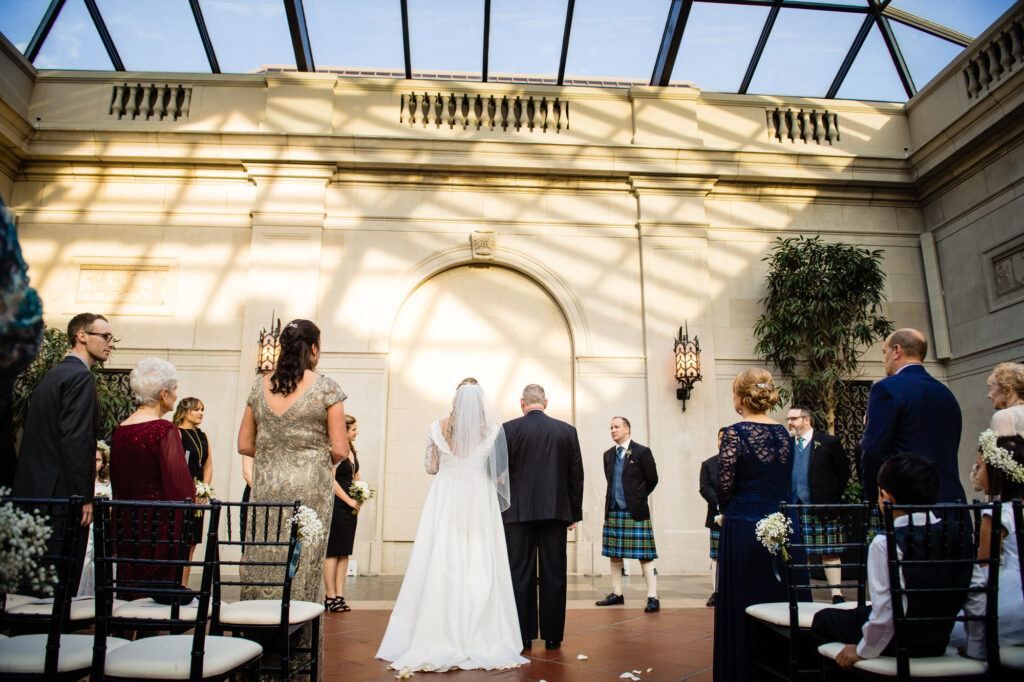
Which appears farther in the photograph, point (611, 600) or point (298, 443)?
point (611, 600)

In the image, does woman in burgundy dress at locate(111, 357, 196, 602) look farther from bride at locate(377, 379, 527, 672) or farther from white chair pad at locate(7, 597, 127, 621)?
bride at locate(377, 379, 527, 672)

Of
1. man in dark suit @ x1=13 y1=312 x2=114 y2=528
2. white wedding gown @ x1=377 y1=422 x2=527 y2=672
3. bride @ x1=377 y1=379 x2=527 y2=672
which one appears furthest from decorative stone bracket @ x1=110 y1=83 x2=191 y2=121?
white wedding gown @ x1=377 y1=422 x2=527 y2=672

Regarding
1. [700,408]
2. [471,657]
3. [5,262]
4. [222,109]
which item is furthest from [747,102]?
[5,262]

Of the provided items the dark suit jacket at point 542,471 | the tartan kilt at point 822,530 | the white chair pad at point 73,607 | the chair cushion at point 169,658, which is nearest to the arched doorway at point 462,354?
the tartan kilt at point 822,530

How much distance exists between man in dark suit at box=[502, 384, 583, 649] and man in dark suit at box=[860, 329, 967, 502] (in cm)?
195

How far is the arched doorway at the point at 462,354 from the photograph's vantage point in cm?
873

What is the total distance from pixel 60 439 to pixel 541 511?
292 cm

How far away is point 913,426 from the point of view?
3.39 m

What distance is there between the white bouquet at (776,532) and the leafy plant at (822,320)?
6110mm

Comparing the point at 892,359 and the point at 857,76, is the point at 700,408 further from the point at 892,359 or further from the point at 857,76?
the point at 857,76

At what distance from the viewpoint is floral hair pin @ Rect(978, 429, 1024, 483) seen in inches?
111

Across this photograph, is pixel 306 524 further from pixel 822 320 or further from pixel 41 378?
pixel 822 320

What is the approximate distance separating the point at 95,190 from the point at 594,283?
6.96 metres

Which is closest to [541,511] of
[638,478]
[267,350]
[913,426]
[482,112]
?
[638,478]
